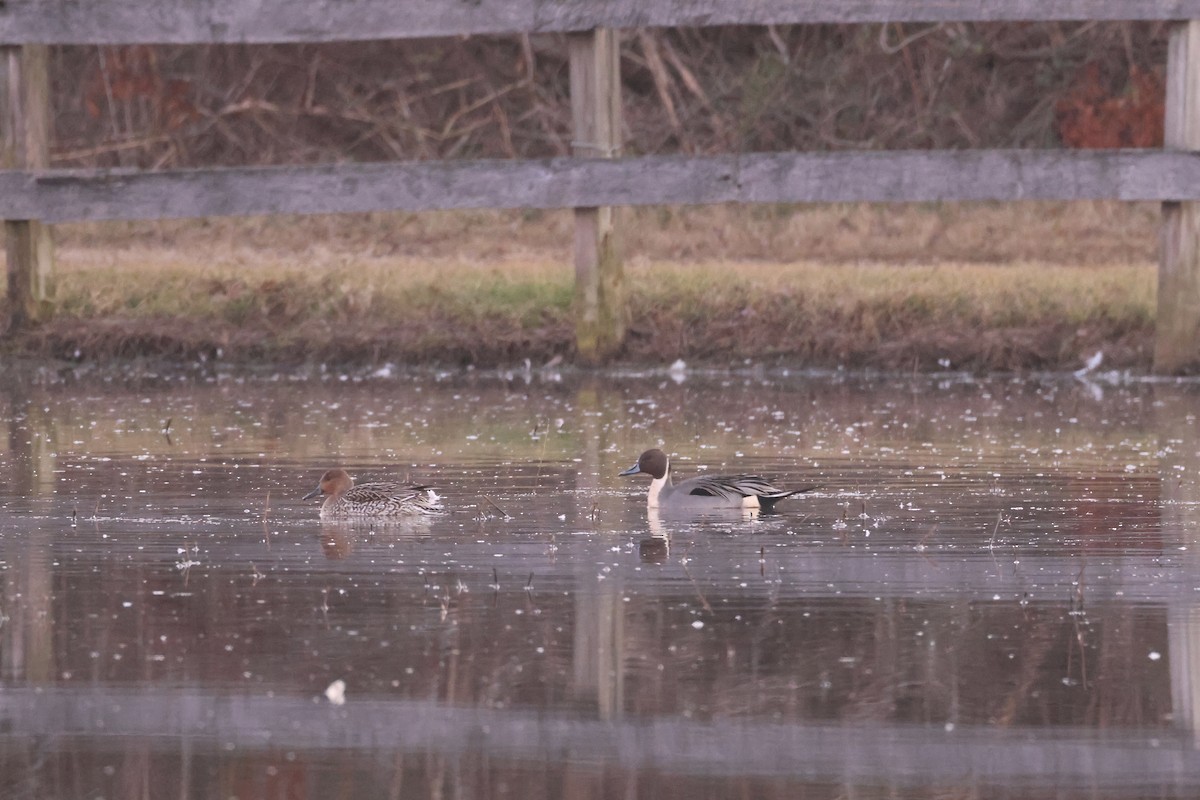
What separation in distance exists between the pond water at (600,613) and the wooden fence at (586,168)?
177cm

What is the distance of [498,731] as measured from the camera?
566 cm

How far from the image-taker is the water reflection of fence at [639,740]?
5316mm

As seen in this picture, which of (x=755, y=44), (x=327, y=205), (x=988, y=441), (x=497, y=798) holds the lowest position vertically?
(x=497, y=798)

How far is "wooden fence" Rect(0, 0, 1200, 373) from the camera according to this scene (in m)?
13.2

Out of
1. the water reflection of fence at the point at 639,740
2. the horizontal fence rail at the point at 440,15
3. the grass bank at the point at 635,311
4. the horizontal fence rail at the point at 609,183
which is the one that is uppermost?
the horizontal fence rail at the point at 440,15

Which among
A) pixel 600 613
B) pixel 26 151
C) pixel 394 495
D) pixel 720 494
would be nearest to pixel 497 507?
pixel 394 495

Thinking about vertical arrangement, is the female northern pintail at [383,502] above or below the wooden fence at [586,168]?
below

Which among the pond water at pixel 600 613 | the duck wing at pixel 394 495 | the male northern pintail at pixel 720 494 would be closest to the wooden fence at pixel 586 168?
the pond water at pixel 600 613

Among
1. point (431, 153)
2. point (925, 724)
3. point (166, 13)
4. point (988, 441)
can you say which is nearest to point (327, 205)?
point (166, 13)

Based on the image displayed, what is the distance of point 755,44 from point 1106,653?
15358 mm

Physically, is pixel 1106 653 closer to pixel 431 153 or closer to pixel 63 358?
pixel 63 358

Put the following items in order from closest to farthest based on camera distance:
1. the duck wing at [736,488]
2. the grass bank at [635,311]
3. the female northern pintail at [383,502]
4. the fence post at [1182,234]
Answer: the female northern pintail at [383,502] < the duck wing at [736,488] < the fence post at [1182,234] < the grass bank at [635,311]

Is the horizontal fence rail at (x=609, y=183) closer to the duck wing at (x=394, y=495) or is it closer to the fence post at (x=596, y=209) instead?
the fence post at (x=596, y=209)

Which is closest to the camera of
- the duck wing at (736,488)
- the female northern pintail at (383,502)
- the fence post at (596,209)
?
the female northern pintail at (383,502)
